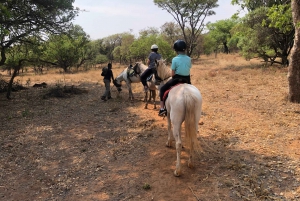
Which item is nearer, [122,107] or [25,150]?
[25,150]

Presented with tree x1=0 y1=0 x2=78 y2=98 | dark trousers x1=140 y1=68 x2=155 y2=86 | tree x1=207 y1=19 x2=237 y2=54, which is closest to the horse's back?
dark trousers x1=140 y1=68 x2=155 y2=86

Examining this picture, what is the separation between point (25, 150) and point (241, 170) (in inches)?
207

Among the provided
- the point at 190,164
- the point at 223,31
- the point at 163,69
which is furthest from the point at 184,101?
the point at 223,31

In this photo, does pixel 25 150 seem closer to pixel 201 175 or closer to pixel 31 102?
pixel 201 175

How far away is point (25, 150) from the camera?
5.96 m

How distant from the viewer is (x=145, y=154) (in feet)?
17.9

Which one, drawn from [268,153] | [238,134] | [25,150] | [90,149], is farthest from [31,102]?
[268,153]

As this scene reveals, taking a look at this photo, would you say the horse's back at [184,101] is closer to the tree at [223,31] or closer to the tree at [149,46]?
the tree at [149,46]

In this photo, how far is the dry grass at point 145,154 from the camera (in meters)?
4.02

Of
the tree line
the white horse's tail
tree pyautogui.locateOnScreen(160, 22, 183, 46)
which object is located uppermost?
tree pyautogui.locateOnScreen(160, 22, 183, 46)

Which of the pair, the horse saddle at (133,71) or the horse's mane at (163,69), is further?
the horse saddle at (133,71)

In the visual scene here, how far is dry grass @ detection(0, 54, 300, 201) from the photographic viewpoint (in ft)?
13.2

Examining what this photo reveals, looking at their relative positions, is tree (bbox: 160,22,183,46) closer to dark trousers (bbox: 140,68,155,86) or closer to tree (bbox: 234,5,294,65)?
tree (bbox: 234,5,294,65)

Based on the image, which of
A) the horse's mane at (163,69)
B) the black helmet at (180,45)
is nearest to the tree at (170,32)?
the horse's mane at (163,69)
